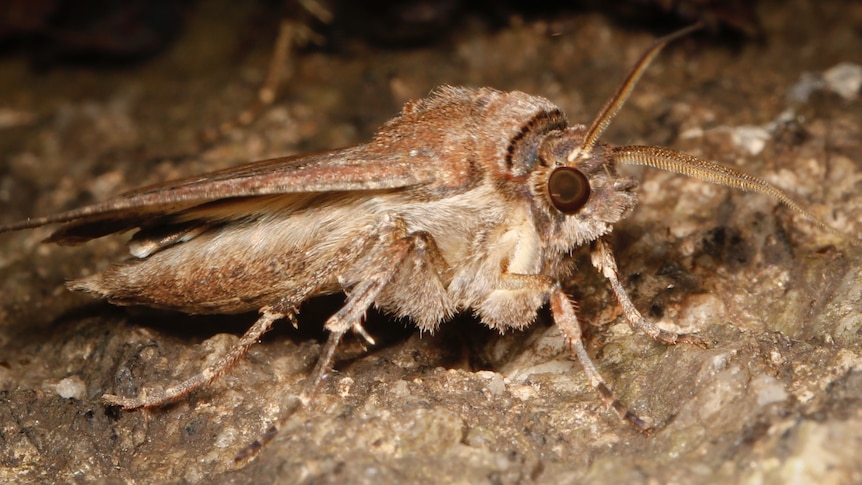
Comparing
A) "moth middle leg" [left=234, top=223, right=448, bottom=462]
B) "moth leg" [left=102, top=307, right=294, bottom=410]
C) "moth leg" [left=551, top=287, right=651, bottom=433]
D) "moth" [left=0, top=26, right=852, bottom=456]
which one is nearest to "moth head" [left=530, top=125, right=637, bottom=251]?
"moth" [left=0, top=26, right=852, bottom=456]

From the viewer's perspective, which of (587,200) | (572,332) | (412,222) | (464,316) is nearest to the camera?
(572,332)

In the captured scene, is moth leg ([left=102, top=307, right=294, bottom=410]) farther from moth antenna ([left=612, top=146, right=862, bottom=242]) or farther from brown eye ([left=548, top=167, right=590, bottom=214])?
moth antenna ([left=612, top=146, right=862, bottom=242])

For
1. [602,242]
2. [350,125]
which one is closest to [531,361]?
[602,242]

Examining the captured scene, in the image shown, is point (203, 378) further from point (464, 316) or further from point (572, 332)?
point (572, 332)

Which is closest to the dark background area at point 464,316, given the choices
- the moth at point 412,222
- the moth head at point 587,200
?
the moth at point 412,222

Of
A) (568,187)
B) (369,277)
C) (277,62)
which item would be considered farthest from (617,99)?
(277,62)

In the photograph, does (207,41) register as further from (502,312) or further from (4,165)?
(502,312)

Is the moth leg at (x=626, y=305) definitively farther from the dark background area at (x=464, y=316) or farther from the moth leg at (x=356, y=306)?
the moth leg at (x=356, y=306)
